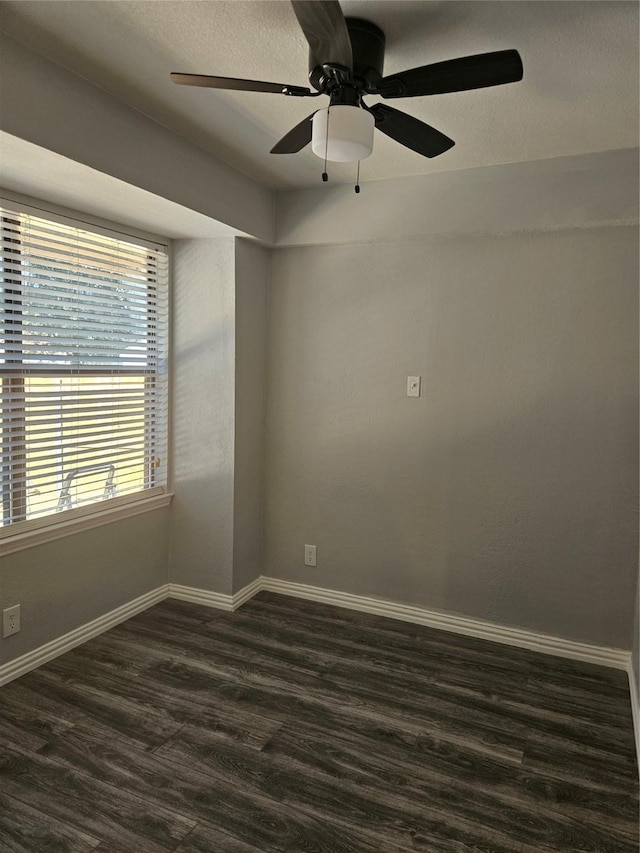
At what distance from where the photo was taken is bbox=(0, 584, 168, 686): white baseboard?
105 inches

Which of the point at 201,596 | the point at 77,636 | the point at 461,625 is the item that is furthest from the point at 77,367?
the point at 461,625

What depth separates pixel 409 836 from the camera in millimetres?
1854

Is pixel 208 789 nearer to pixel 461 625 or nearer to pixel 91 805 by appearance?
pixel 91 805

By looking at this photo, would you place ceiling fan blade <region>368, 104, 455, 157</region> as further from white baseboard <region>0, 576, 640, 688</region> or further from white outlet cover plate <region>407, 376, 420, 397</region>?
white baseboard <region>0, 576, 640, 688</region>

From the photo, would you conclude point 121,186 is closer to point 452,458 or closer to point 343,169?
point 343,169

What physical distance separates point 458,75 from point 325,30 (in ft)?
1.32

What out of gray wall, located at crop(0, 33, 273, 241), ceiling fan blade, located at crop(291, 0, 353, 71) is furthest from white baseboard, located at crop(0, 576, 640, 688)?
ceiling fan blade, located at crop(291, 0, 353, 71)

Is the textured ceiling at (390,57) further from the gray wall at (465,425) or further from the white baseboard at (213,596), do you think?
the white baseboard at (213,596)

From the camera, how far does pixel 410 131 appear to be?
6.82 ft

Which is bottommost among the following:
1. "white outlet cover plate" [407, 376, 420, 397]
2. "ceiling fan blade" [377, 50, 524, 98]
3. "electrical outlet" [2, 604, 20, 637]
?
"electrical outlet" [2, 604, 20, 637]

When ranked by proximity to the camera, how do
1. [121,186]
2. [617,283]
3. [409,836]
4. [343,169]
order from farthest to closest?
1. [343,169]
2. [617,283]
3. [121,186]
4. [409,836]

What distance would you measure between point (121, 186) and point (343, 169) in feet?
3.78

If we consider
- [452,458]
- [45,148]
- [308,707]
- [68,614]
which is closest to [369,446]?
[452,458]

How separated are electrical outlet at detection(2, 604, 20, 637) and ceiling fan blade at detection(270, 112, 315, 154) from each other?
2223 mm
